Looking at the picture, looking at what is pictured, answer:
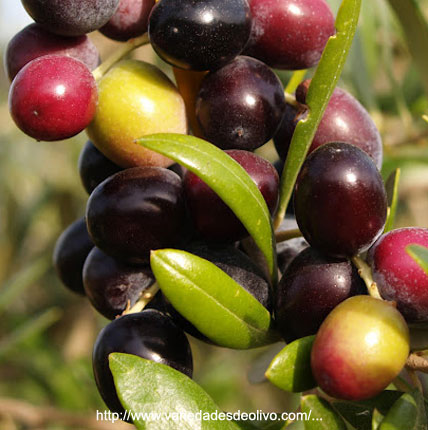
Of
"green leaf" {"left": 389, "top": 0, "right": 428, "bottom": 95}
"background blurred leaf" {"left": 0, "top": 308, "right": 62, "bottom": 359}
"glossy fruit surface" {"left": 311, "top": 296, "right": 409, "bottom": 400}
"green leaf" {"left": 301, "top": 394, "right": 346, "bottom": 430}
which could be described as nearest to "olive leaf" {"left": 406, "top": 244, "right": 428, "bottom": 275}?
"glossy fruit surface" {"left": 311, "top": 296, "right": 409, "bottom": 400}

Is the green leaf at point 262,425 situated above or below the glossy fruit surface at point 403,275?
below

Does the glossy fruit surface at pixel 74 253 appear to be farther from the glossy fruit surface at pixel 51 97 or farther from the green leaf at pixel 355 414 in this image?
the green leaf at pixel 355 414

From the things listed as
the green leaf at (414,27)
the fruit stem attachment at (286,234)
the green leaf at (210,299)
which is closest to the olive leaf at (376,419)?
the green leaf at (210,299)

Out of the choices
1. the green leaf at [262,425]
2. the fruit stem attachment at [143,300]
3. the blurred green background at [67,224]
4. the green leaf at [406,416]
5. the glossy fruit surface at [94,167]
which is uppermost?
the glossy fruit surface at [94,167]

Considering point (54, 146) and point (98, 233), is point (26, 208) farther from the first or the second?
point (98, 233)

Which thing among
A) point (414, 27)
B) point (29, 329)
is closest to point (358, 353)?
point (414, 27)

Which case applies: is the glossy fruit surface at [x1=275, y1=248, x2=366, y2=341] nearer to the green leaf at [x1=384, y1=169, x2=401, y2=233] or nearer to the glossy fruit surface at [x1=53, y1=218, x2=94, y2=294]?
the green leaf at [x1=384, y1=169, x2=401, y2=233]

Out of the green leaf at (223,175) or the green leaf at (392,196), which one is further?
the green leaf at (392,196)

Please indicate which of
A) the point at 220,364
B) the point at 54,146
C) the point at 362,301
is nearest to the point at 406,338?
the point at 362,301
